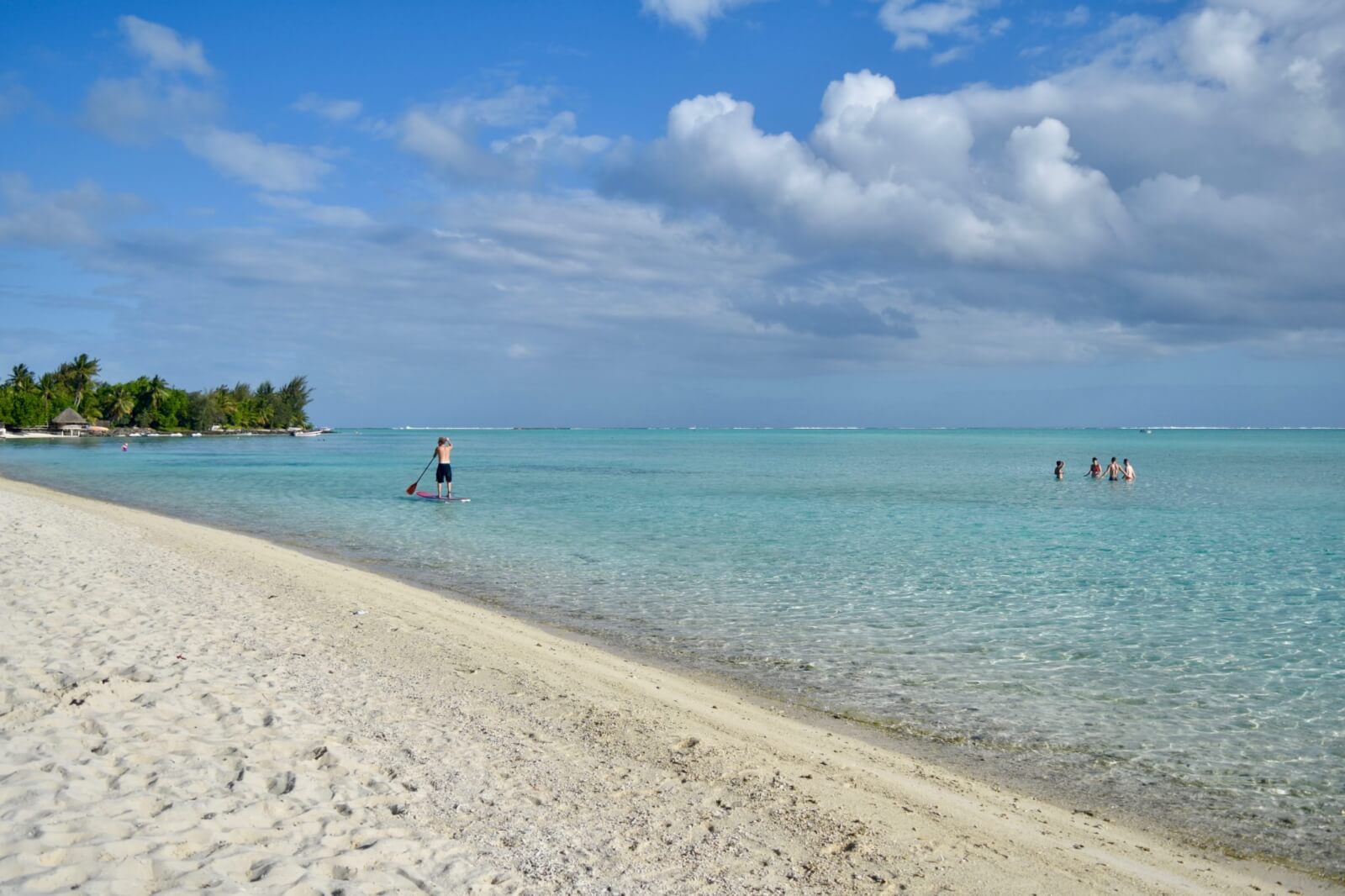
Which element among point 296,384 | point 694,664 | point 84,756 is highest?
point 296,384

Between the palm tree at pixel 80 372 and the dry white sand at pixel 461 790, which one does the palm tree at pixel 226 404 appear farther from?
the dry white sand at pixel 461 790

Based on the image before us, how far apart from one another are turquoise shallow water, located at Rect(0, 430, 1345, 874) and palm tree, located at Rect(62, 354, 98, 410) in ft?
405

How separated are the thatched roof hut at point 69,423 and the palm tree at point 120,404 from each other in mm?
13601

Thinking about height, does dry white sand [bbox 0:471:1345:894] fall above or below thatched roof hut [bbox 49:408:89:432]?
below

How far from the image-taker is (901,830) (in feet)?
18.4

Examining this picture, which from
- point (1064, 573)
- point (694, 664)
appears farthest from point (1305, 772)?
point (1064, 573)

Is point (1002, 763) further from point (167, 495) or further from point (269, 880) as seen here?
point (167, 495)

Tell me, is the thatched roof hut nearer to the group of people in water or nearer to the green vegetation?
the green vegetation

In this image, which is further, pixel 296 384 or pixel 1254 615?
pixel 296 384

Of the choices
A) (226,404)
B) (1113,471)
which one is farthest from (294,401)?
(1113,471)

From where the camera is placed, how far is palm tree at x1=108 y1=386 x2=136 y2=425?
463ft

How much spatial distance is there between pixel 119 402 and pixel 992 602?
521 feet

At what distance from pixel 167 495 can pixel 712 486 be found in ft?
78.4

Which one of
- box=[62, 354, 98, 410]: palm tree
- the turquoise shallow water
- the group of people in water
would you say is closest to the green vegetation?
box=[62, 354, 98, 410]: palm tree
